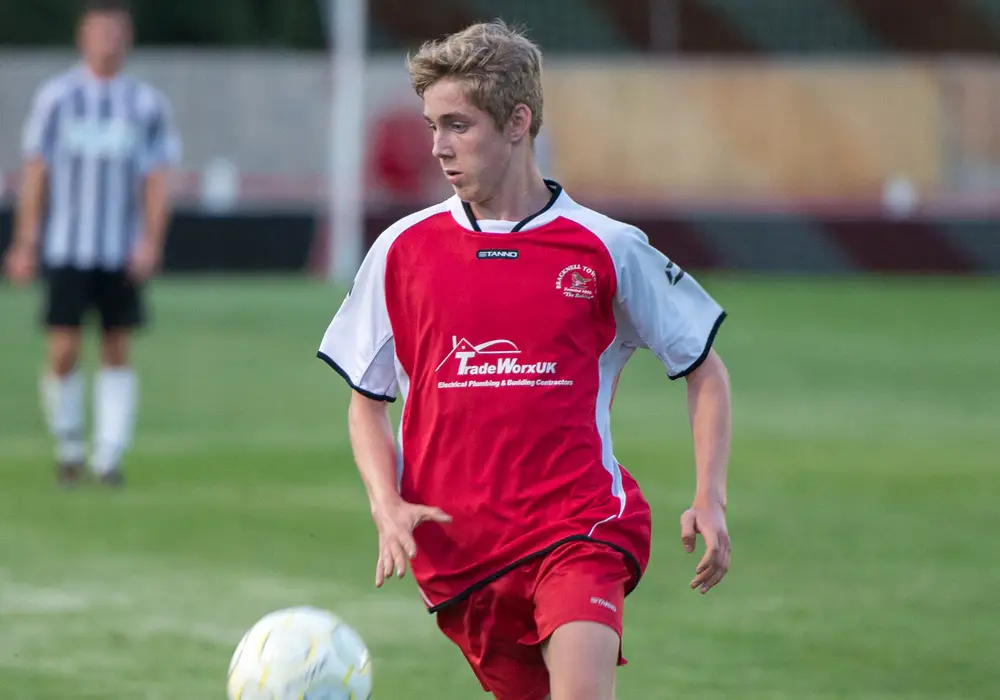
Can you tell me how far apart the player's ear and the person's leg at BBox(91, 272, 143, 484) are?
5608 mm

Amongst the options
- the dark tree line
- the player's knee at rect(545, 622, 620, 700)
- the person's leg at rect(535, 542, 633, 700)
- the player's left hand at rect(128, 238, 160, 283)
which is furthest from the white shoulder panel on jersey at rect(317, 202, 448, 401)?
the dark tree line

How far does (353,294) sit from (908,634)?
2932mm

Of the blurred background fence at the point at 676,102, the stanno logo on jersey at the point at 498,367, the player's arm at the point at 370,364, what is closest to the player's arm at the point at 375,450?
the player's arm at the point at 370,364

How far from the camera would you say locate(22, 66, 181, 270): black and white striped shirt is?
9156mm

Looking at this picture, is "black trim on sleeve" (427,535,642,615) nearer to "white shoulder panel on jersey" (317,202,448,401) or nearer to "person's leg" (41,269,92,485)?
"white shoulder panel on jersey" (317,202,448,401)

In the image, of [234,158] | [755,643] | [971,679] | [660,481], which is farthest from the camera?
[234,158]

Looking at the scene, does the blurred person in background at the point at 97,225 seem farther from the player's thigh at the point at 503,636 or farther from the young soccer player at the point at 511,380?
the player's thigh at the point at 503,636

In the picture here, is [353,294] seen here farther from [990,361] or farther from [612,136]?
[612,136]

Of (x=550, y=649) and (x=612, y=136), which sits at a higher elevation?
(x=550, y=649)

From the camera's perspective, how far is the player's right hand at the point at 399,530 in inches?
150

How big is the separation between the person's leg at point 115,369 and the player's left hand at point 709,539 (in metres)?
5.85

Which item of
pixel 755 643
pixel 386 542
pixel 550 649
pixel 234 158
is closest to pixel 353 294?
pixel 386 542

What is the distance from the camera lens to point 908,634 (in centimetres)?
627

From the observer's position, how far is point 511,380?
3.96m
